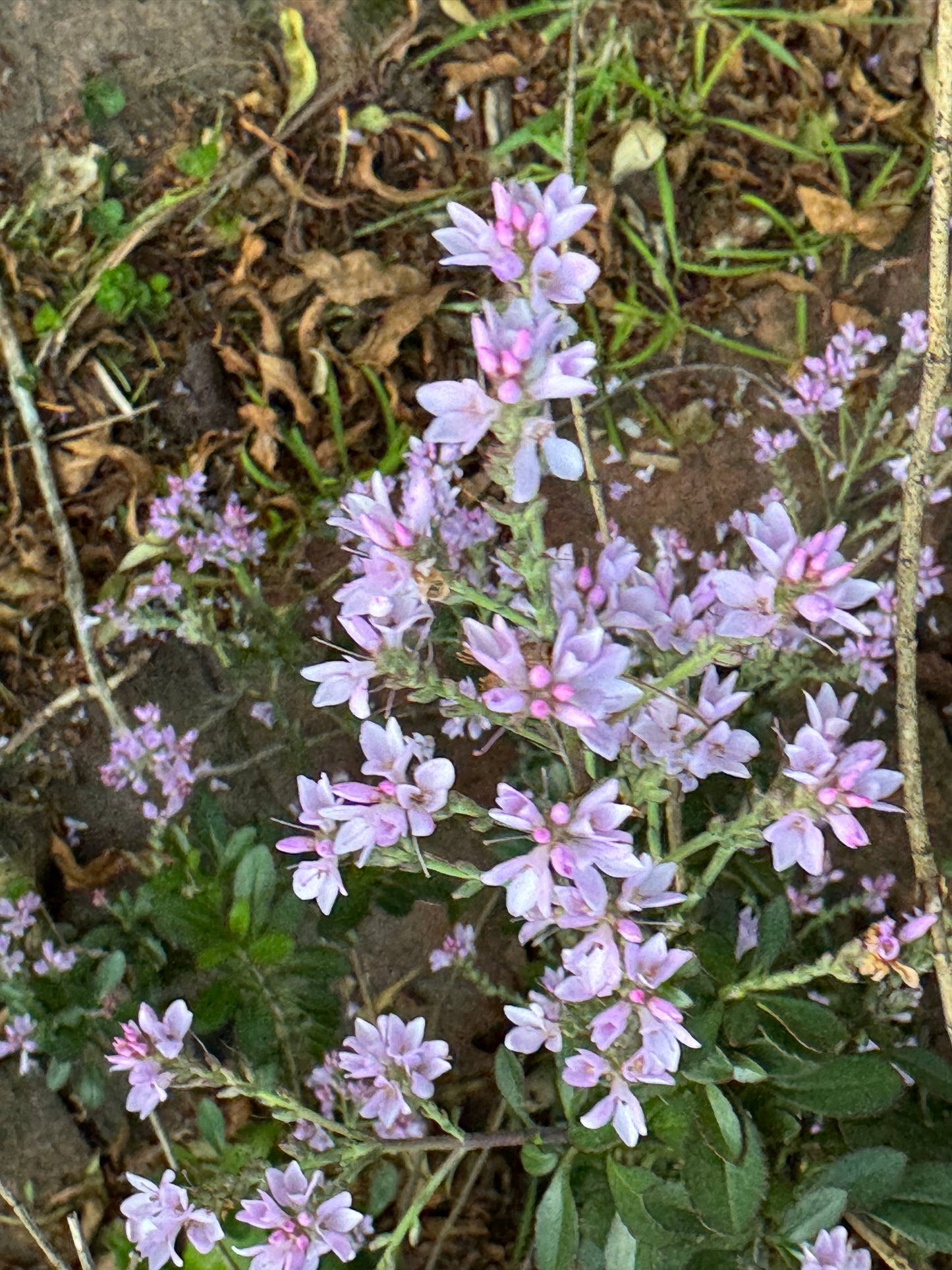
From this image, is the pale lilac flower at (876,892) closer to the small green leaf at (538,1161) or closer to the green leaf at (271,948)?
the small green leaf at (538,1161)

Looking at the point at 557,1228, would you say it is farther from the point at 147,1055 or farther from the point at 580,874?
the point at 580,874

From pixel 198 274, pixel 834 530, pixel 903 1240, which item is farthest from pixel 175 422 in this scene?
pixel 903 1240

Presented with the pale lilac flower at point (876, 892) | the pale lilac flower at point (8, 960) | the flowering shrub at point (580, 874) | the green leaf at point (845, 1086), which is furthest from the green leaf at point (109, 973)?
the pale lilac flower at point (876, 892)

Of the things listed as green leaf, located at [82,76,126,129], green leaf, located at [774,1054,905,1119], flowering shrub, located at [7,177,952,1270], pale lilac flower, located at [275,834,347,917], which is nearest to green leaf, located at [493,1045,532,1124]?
flowering shrub, located at [7,177,952,1270]

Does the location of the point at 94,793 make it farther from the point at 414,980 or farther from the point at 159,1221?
the point at 159,1221

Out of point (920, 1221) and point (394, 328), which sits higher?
point (394, 328)

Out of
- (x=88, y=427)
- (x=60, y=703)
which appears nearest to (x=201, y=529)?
(x=88, y=427)
